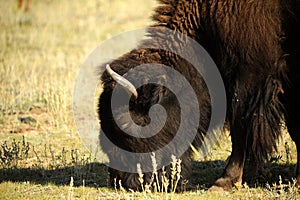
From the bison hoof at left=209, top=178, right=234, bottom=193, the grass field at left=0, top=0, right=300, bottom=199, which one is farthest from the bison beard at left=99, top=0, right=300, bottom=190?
the grass field at left=0, top=0, right=300, bottom=199

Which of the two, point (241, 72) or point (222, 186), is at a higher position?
point (241, 72)

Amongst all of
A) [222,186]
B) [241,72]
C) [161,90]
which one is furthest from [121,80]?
[222,186]

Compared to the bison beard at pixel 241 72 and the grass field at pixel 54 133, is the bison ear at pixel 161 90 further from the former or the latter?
the grass field at pixel 54 133

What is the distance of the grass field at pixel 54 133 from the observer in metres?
7.11

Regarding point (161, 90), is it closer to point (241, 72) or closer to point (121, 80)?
point (121, 80)

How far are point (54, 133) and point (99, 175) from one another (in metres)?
2.49

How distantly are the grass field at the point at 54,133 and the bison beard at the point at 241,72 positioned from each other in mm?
626

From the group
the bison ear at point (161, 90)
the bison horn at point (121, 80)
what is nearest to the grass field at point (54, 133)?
the bison ear at point (161, 90)

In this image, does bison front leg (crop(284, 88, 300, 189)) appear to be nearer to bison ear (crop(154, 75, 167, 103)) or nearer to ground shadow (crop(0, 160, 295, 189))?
ground shadow (crop(0, 160, 295, 189))

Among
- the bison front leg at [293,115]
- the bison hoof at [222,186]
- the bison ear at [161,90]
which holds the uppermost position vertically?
the bison ear at [161,90]

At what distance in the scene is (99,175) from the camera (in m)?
8.09

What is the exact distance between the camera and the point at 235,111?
273 inches

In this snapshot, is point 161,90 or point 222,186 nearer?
point 161,90

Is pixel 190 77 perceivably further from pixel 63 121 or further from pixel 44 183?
pixel 63 121
